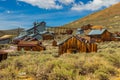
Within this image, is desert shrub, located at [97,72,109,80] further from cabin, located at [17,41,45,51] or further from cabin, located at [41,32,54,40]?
cabin, located at [41,32,54,40]

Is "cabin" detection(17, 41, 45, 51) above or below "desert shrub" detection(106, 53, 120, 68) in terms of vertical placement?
below

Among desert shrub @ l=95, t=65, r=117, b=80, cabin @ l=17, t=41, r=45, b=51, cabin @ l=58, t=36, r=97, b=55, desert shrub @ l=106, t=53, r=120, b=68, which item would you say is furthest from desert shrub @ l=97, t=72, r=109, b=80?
cabin @ l=17, t=41, r=45, b=51

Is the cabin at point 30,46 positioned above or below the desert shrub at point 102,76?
below

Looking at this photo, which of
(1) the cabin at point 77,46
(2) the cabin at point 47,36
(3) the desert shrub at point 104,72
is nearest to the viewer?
(3) the desert shrub at point 104,72

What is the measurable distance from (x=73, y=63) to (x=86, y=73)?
4.30 feet

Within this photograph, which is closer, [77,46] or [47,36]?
[77,46]

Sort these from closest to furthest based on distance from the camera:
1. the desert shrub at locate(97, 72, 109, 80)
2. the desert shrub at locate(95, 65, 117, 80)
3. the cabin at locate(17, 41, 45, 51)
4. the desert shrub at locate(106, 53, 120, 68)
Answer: the desert shrub at locate(97, 72, 109, 80) → the desert shrub at locate(95, 65, 117, 80) → the desert shrub at locate(106, 53, 120, 68) → the cabin at locate(17, 41, 45, 51)

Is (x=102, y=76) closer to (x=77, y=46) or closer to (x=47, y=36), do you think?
(x=77, y=46)

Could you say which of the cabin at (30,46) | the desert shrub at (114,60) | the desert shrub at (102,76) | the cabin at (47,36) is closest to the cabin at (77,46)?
the desert shrub at (114,60)

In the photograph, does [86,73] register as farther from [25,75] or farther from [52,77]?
[25,75]

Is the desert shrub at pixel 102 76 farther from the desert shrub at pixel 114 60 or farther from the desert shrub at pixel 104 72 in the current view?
the desert shrub at pixel 114 60

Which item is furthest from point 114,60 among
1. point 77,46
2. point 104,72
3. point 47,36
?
point 47,36

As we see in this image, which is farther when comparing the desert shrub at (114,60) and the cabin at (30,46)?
the cabin at (30,46)

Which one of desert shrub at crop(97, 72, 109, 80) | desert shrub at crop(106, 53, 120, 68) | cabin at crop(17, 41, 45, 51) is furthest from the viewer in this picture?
cabin at crop(17, 41, 45, 51)
